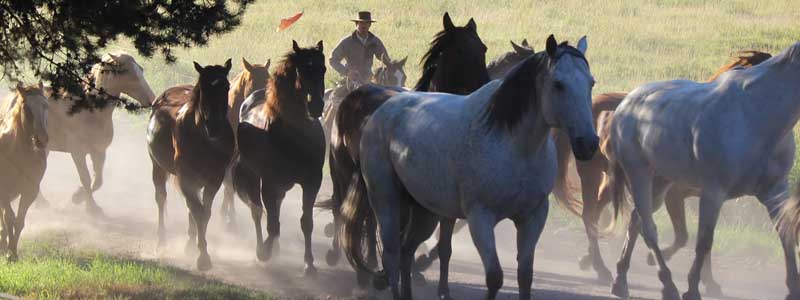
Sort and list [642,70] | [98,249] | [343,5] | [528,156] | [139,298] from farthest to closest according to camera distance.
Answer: [343,5], [642,70], [98,249], [139,298], [528,156]

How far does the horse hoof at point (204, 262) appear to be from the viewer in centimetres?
1260

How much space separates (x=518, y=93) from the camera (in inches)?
321

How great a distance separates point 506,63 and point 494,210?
4795mm

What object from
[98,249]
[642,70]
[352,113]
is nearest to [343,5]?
[642,70]

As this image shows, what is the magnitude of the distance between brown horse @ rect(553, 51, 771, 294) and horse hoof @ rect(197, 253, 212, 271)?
3461mm

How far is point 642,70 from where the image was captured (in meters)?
26.5

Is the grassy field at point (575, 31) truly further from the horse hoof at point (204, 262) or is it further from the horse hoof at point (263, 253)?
the horse hoof at point (204, 262)

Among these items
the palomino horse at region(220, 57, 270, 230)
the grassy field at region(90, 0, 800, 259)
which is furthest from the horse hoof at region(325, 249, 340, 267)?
the grassy field at region(90, 0, 800, 259)

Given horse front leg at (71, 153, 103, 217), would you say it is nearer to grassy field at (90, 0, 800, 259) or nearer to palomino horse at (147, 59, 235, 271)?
palomino horse at (147, 59, 235, 271)

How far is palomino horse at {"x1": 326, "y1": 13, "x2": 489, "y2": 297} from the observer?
33.8 ft

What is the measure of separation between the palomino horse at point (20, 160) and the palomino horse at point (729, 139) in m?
5.82

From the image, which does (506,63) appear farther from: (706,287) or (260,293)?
(260,293)

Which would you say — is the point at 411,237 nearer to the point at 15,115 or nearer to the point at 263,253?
the point at 263,253

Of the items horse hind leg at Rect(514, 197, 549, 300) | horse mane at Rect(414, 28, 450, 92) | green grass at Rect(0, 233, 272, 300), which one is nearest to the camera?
horse hind leg at Rect(514, 197, 549, 300)
